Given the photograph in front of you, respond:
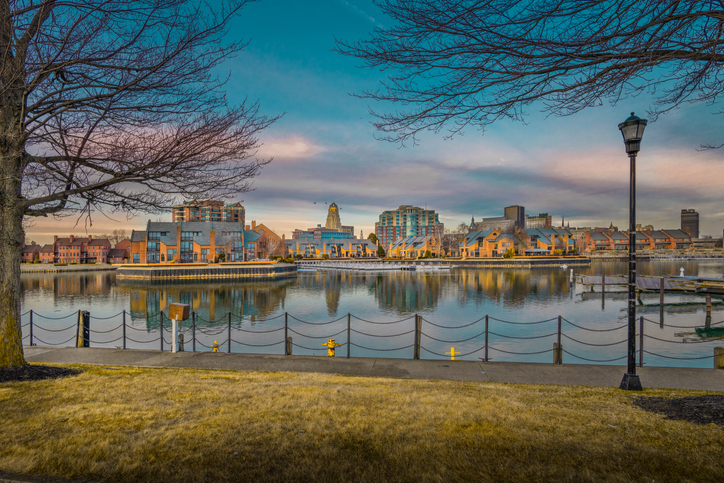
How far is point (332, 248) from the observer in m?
126

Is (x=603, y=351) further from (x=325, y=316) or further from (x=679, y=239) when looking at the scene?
(x=679, y=239)

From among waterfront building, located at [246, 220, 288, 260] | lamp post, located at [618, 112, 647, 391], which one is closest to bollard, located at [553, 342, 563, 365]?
lamp post, located at [618, 112, 647, 391]

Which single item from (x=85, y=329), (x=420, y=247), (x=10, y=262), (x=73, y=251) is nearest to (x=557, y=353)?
(x=10, y=262)

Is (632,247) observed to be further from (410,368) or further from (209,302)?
(209,302)

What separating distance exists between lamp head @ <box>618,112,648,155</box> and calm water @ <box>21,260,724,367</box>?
260 inches

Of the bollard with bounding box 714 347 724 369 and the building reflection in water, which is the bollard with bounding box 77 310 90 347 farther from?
the bollard with bounding box 714 347 724 369

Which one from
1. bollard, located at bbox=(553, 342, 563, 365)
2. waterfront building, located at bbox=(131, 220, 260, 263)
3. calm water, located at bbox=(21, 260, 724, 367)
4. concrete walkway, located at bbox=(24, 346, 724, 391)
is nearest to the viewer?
concrete walkway, located at bbox=(24, 346, 724, 391)

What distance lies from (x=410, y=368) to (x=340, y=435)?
4.99 m

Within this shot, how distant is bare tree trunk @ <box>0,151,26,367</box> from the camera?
7.18 metres

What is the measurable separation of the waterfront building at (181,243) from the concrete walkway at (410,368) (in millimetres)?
67427

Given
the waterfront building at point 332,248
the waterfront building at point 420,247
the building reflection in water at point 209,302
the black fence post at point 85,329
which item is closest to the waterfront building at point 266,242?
the waterfront building at point 332,248

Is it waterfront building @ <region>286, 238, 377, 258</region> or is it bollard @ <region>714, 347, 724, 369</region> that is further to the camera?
waterfront building @ <region>286, 238, 377, 258</region>

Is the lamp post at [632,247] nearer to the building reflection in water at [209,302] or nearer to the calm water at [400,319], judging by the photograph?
the calm water at [400,319]

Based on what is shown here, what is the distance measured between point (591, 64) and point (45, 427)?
8.28 meters
